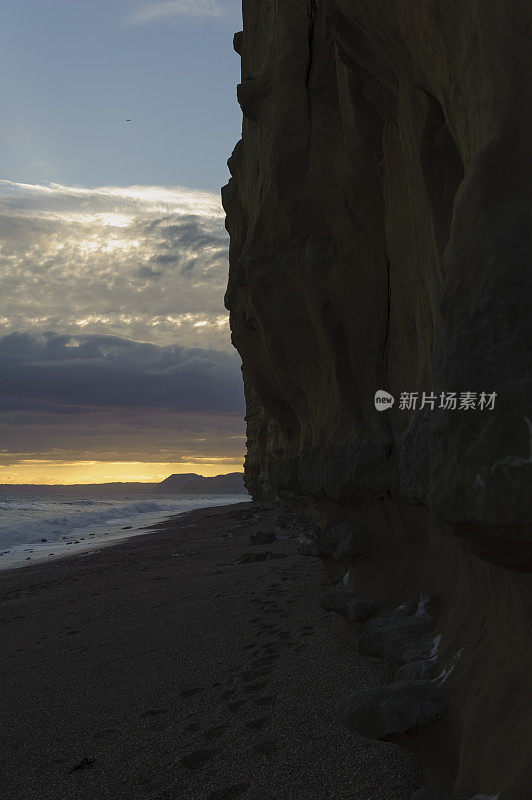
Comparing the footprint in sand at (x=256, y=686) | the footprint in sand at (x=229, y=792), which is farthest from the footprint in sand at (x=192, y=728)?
the footprint in sand at (x=229, y=792)

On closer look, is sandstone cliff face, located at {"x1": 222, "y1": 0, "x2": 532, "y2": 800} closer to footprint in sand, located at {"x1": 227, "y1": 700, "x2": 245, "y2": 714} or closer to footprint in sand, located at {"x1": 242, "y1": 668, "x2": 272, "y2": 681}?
footprint in sand, located at {"x1": 242, "y1": 668, "x2": 272, "y2": 681}

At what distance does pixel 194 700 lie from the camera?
13.5ft

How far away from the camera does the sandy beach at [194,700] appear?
2924mm

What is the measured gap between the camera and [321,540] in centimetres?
582

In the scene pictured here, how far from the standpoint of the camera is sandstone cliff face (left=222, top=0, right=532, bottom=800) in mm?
1699

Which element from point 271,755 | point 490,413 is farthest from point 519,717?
point 271,755

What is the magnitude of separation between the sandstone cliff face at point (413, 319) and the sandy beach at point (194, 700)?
496 millimetres

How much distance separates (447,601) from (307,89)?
170 inches

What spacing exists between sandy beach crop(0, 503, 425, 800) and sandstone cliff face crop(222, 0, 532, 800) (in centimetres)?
50

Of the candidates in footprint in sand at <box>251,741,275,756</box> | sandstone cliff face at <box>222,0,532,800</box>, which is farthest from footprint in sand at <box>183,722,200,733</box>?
sandstone cliff face at <box>222,0,532,800</box>

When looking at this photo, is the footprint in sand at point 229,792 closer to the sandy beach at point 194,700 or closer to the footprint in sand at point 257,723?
the sandy beach at point 194,700

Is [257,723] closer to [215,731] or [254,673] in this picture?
[215,731]

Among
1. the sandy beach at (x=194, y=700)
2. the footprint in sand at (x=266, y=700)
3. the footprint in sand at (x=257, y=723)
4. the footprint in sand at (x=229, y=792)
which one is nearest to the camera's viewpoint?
the footprint in sand at (x=229, y=792)

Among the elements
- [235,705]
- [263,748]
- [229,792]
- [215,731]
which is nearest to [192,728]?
[215,731]
